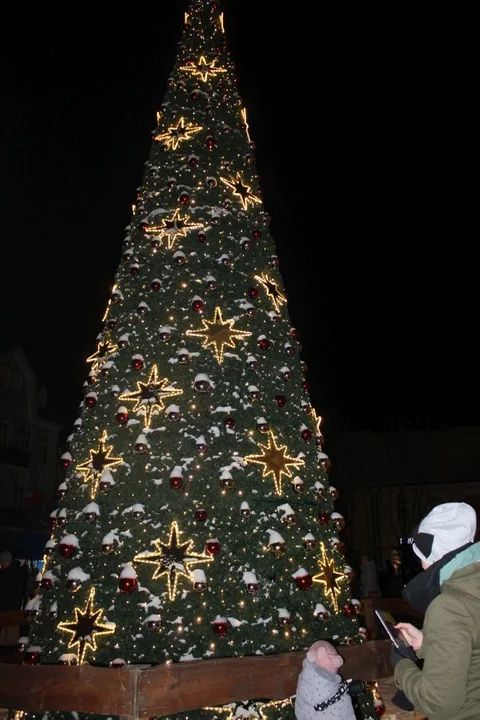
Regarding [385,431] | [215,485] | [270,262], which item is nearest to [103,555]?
[215,485]

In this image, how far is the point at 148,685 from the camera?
297 cm

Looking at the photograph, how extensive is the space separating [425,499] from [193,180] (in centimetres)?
3177

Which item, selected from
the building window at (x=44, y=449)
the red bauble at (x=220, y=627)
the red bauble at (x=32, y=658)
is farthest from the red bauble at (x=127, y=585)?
the building window at (x=44, y=449)

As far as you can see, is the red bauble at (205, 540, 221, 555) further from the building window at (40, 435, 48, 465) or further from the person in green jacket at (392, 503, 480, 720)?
the building window at (40, 435, 48, 465)

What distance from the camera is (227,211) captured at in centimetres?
505

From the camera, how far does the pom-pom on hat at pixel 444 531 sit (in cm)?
230

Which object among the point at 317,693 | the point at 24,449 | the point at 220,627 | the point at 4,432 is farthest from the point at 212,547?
the point at 24,449

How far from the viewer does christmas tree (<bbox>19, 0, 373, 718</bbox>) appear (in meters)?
3.65

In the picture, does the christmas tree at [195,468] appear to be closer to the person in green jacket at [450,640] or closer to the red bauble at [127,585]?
the red bauble at [127,585]

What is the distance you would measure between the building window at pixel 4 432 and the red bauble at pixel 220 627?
96.4ft

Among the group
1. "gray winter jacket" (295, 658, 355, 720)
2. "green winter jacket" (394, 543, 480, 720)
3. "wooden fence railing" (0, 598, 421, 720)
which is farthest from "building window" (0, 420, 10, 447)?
"green winter jacket" (394, 543, 480, 720)

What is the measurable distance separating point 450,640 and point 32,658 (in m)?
2.97

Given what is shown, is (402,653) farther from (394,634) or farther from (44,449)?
(44,449)

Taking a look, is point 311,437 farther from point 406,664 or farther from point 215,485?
point 406,664
